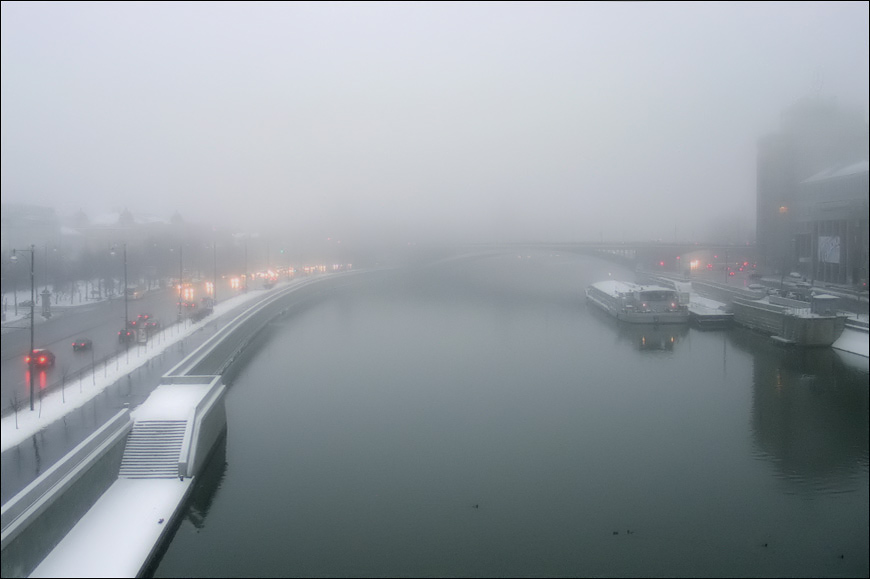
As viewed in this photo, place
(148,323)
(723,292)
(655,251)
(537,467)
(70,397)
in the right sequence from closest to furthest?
(70,397) < (537,467) < (148,323) < (723,292) < (655,251)

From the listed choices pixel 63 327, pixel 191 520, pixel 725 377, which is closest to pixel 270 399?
pixel 63 327

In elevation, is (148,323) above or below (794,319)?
above

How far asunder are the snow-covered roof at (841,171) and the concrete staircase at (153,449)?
528cm

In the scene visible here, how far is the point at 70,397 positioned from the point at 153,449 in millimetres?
637

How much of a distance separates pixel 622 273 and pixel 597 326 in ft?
44.1

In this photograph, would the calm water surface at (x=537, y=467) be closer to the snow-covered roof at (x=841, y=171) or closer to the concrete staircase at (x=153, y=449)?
the concrete staircase at (x=153, y=449)

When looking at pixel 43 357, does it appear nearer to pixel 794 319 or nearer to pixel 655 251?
pixel 794 319

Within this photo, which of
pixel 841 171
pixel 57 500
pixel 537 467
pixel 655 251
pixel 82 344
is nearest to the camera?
pixel 57 500

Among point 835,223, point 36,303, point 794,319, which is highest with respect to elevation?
point 835,223

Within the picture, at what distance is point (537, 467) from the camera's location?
4988 millimetres

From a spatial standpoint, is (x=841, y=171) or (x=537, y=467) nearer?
(x=537, y=467)

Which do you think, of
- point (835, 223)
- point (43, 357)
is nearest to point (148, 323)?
point (43, 357)

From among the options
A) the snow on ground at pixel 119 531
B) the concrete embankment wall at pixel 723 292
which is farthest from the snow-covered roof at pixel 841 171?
the concrete embankment wall at pixel 723 292

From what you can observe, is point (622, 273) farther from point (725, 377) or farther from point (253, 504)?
point (253, 504)
